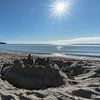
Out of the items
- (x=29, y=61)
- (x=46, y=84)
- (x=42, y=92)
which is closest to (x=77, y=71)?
(x=29, y=61)

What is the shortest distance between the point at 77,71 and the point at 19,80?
331 centimetres

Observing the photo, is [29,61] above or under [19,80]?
above

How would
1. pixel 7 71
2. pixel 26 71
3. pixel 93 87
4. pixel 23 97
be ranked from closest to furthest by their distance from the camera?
pixel 23 97
pixel 93 87
pixel 26 71
pixel 7 71

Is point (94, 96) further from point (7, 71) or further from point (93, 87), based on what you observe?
point (7, 71)

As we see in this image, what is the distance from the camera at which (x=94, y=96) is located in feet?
18.4

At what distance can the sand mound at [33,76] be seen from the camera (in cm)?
698

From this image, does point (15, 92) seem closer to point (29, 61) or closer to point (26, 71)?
point (26, 71)

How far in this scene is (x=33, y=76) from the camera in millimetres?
→ 7281

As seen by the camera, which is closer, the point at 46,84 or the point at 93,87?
the point at 93,87

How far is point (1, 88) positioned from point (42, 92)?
4.57 ft

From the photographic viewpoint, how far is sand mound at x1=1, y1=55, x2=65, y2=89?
6977 mm

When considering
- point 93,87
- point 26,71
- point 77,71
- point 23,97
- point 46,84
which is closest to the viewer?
point 23,97

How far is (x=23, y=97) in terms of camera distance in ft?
18.1

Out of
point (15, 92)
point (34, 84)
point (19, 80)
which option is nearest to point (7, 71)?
point (19, 80)
